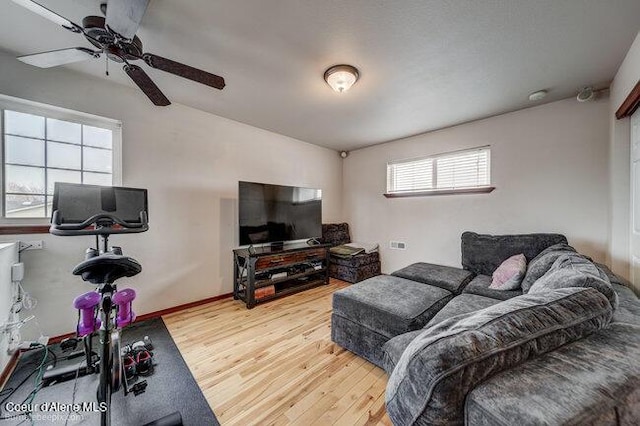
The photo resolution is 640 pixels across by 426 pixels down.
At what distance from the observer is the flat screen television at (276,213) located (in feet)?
10.1

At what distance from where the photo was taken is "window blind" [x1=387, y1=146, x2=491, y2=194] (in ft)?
10.7

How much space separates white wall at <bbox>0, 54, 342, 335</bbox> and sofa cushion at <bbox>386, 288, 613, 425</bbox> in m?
2.79

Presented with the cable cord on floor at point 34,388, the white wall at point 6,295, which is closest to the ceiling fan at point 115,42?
the white wall at point 6,295

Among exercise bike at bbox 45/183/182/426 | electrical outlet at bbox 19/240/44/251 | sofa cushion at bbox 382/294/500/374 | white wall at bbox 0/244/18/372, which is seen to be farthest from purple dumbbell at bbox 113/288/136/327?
sofa cushion at bbox 382/294/500/374

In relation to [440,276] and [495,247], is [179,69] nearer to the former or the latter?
[440,276]

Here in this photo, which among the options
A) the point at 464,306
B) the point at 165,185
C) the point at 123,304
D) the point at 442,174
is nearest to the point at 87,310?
the point at 123,304

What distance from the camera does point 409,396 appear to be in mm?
714

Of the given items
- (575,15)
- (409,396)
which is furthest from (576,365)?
(575,15)

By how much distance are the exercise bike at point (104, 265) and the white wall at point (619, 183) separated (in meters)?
3.69

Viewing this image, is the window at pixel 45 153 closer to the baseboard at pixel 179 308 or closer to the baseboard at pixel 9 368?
the baseboard at pixel 9 368

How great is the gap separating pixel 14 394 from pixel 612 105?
17.7 feet

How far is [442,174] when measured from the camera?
11.8ft

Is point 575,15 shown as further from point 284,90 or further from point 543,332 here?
point 284,90

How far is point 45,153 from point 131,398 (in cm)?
223
